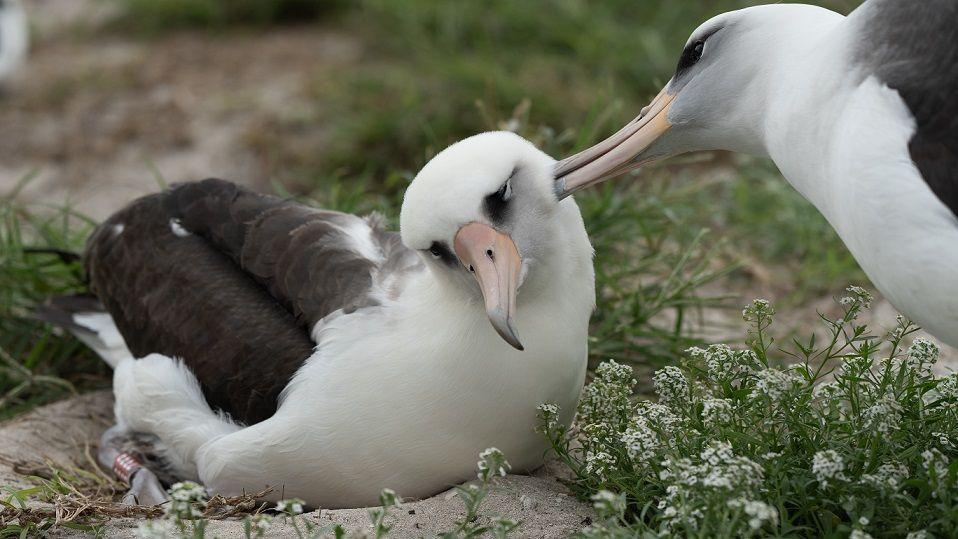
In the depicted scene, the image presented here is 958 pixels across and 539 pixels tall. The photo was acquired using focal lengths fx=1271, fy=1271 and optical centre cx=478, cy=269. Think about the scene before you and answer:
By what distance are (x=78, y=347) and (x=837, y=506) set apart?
3777 mm

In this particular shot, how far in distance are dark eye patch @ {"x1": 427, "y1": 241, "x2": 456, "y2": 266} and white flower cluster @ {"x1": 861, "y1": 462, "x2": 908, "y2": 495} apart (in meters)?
1.41

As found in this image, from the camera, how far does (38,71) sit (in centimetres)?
1089

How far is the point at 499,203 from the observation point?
402cm

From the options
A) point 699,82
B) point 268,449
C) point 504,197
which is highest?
point 699,82

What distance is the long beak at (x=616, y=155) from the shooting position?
13.7 feet

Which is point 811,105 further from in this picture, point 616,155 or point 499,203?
point 499,203

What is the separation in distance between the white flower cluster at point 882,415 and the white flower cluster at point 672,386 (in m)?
0.68

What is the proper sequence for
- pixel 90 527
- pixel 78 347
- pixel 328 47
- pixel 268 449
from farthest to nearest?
pixel 328 47 < pixel 78 347 < pixel 268 449 < pixel 90 527

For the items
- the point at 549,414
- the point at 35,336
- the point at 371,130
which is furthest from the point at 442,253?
the point at 371,130

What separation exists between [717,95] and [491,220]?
2.75ft

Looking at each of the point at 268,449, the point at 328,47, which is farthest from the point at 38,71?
the point at 268,449

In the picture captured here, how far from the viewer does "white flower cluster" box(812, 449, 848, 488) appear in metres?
3.50

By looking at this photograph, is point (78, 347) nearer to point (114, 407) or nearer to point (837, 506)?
point (114, 407)

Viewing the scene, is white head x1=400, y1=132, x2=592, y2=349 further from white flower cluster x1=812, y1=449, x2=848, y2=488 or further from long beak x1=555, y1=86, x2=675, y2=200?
white flower cluster x1=812, y1=449, x2=848, y2=488
